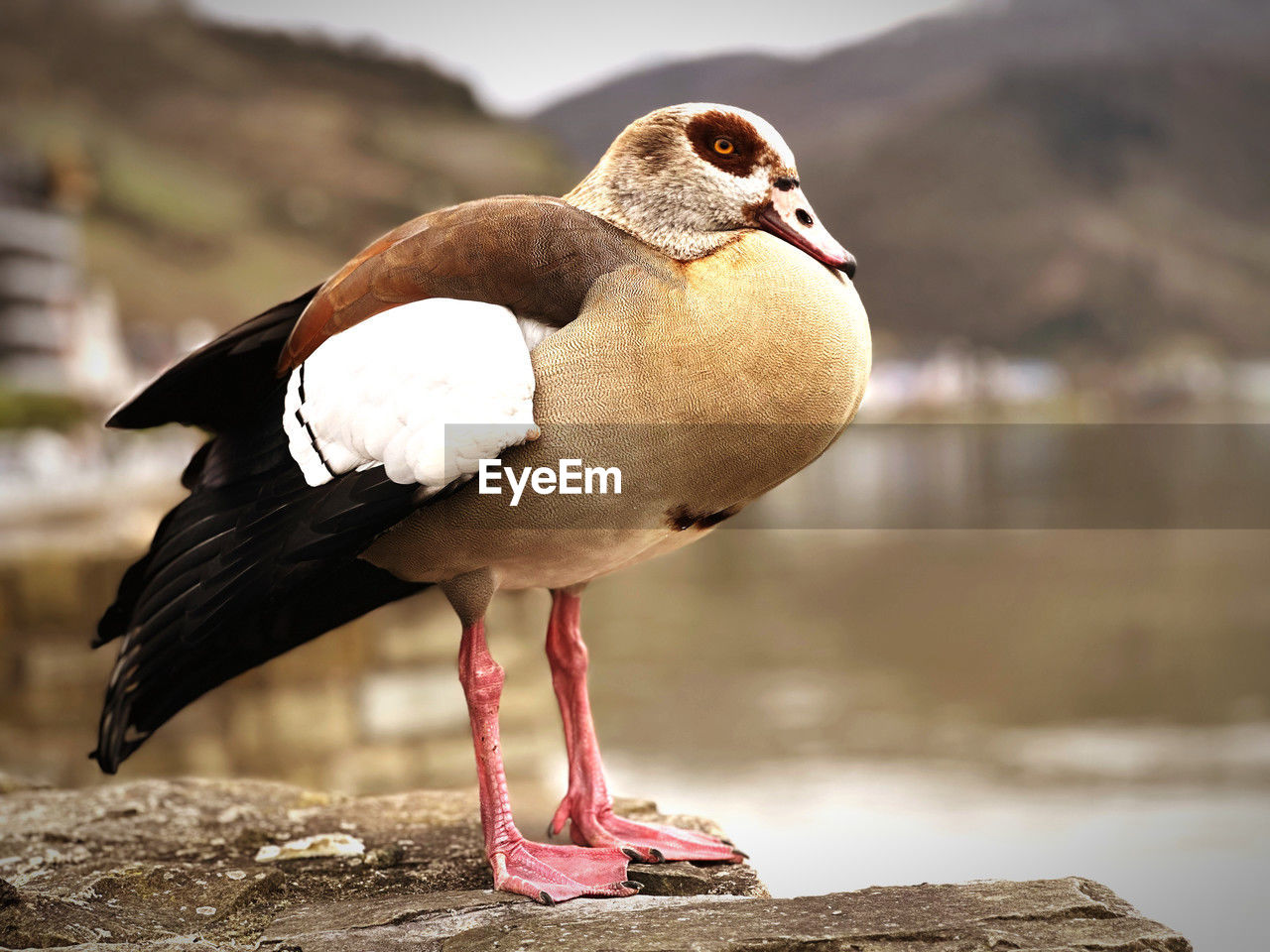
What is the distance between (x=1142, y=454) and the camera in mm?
12336

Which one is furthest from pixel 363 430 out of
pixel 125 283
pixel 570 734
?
pixel 125 283

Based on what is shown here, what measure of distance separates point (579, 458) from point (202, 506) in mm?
555

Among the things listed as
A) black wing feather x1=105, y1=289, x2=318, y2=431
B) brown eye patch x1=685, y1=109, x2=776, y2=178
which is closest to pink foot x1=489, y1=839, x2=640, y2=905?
black wing feather x1=105, y1=289, x2=318, y2=431

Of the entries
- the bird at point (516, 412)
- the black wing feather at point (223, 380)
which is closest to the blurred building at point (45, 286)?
the black wing feather at point (223, 380)

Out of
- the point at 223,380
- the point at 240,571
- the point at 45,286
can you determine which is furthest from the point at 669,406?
the point at 45,286

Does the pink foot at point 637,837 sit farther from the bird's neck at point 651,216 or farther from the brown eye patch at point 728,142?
the brown eye patch at point 728,142

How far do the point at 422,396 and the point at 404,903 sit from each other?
0.72 m

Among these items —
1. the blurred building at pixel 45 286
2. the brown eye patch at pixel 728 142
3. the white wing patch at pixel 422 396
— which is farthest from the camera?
the blurred building at pixel 45 286

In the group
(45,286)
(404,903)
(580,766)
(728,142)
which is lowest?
(404,903)

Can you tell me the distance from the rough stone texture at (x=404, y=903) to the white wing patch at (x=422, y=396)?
59 cm

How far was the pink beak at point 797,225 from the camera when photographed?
155 centimetres

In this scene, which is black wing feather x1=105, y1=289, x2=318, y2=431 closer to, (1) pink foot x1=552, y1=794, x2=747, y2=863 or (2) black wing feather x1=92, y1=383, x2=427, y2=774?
(2) black wing feather x1=92, y1=383, x2=427, y2=774

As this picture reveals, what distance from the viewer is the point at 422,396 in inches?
54.2

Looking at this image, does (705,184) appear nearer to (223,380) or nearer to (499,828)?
(223,380)
